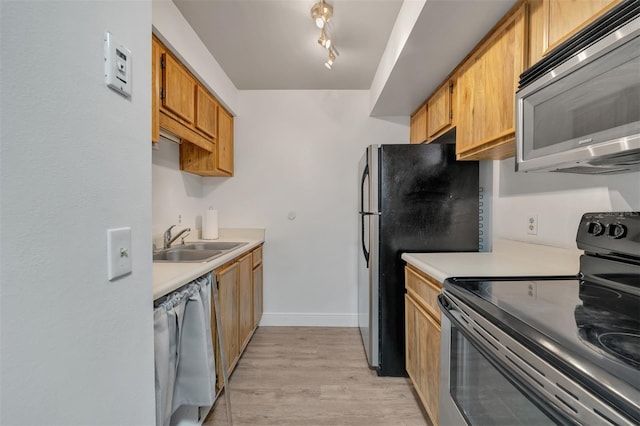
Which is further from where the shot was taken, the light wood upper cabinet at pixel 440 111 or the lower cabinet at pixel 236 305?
the light wood upper cabinet at pixel 440 111

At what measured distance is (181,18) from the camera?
5.93 feet

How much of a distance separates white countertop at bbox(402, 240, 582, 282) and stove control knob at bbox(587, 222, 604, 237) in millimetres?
242

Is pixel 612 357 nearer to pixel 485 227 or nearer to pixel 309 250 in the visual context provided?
pixel 485 227

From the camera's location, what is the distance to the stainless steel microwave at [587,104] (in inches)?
28.9

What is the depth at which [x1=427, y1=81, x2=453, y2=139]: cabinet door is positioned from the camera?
78.9 inches

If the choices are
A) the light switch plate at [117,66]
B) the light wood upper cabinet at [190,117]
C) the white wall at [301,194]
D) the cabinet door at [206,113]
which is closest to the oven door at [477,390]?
the light switch plate at [117,66]

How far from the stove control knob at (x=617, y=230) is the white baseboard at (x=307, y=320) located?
229 cm

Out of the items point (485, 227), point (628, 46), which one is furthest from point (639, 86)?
point (485, 227)

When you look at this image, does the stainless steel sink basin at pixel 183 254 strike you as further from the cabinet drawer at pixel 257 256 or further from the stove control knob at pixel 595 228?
the stove control knob at pixel 595 228

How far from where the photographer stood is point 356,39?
207 cm

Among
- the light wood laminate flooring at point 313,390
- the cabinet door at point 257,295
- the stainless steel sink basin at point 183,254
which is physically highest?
the stainless steel sink basin at point 183,254

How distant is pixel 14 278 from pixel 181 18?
1916 millimetres

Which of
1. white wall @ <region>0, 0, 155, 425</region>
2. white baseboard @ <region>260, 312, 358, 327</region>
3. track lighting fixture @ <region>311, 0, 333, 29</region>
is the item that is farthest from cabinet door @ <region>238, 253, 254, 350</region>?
track lighting fixture @ <region>311, 0, 333, 29</region>

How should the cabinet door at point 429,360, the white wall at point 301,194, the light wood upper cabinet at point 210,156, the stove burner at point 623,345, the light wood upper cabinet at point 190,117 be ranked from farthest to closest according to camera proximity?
the white wall at point 301,194 → the light wood upper cabinet at point 210,156 → the light wood upper cabinet at point 190,117 → the cabinet door at point 429,360 → the stove burner at point 623,345
